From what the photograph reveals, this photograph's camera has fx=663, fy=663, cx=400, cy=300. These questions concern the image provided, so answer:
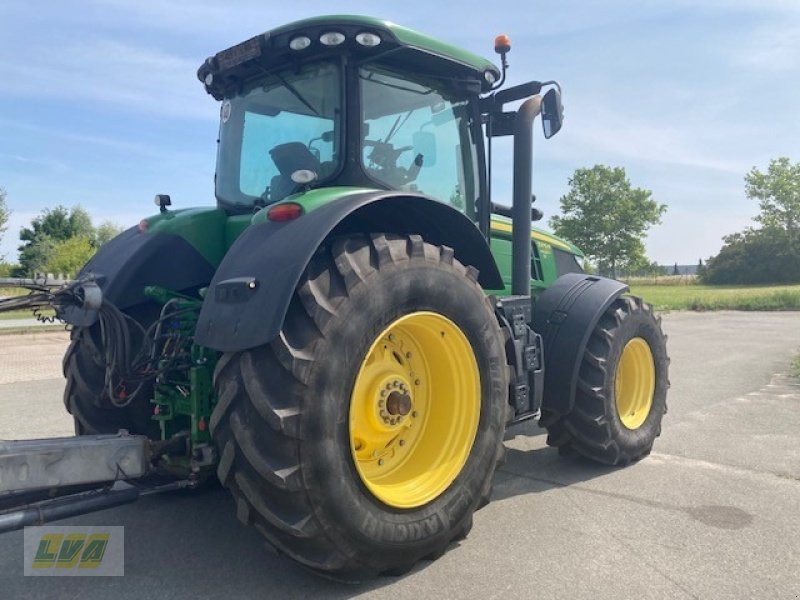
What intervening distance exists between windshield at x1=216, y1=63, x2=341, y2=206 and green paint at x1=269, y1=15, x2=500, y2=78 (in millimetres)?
242

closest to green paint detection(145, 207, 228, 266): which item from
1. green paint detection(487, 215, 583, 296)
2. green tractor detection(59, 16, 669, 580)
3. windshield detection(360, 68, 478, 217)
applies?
green tractor detection(59, 16, 669, 580)

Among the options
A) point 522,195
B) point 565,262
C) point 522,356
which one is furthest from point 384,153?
point 565,262

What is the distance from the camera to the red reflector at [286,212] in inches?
113

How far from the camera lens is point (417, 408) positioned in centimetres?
344

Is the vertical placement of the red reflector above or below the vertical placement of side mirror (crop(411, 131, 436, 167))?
below

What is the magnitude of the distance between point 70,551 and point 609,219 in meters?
48.5

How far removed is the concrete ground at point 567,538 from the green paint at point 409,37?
8.51 ft

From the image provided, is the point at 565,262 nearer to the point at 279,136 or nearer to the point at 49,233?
the point at 279,136

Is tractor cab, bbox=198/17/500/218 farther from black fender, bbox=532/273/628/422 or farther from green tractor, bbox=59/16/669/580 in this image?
black fender, bbox=532/273/628/422

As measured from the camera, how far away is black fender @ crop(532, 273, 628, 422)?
14.3 ft

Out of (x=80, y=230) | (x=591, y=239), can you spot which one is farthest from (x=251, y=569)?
(x=80, y=230)

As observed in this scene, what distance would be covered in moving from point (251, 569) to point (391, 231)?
1754mm

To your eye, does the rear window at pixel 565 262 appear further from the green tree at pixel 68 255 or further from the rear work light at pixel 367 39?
the green tree at pixel 68 255

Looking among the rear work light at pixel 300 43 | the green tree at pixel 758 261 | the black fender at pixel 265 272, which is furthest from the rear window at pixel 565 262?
the green tree at pixel 758 261
